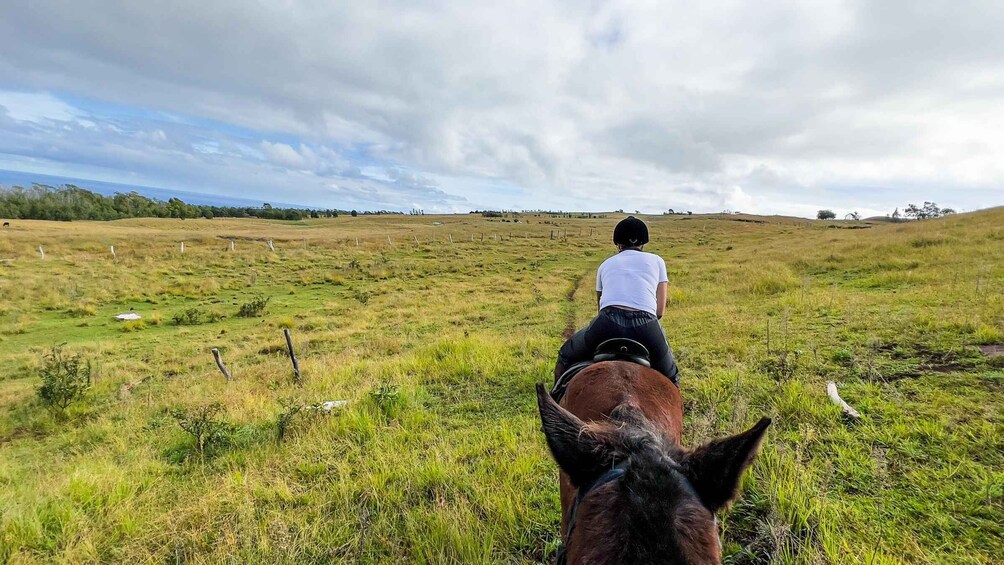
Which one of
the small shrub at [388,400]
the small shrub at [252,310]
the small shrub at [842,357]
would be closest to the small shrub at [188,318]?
the small shrub at [252,310]

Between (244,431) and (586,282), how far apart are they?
18654 mm

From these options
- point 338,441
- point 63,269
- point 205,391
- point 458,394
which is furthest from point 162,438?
point 63,269

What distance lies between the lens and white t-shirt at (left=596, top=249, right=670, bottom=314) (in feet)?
13.0

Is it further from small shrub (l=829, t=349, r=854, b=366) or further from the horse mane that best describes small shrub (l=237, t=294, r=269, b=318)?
small shrub (l=829, t=349, r=854, b=366)

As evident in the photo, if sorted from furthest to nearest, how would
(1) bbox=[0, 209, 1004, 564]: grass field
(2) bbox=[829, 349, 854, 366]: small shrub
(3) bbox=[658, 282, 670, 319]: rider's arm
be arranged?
(2) bbox=[829, 349, 854, 366]: small shrub
(3) bbox=[658, 282, 670, 319]: rider's arm
(1) bbox=[0, 209, 1004, 564]: grass field

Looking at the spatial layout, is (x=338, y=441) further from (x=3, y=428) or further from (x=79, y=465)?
(x=3, y=428)

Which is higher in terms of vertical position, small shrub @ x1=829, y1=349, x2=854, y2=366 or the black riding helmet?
the black riding helmet

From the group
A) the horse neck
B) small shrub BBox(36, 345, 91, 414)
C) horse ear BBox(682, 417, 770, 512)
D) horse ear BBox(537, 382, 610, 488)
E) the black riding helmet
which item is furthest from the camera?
small shrub BBox(36, 345, 91, 414)

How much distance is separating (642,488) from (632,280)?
282 cm

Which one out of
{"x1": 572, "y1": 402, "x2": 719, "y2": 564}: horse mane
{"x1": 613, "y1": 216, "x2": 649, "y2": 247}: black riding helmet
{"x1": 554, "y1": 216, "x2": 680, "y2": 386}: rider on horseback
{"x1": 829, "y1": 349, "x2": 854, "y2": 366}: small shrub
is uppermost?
{"x1": 613, "y1": 216, "x2": 649, "y2": 247}: black riding helmet

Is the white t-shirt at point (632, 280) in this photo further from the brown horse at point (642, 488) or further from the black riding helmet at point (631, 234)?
the brown horse at point (642, 488)

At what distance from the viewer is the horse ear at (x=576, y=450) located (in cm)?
178

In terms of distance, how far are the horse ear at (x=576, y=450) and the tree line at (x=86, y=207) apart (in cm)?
11579

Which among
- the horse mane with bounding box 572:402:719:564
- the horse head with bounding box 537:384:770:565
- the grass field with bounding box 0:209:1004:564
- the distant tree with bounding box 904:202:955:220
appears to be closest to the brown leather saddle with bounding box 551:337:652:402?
the horse head with bounding box 537:384:770:565
